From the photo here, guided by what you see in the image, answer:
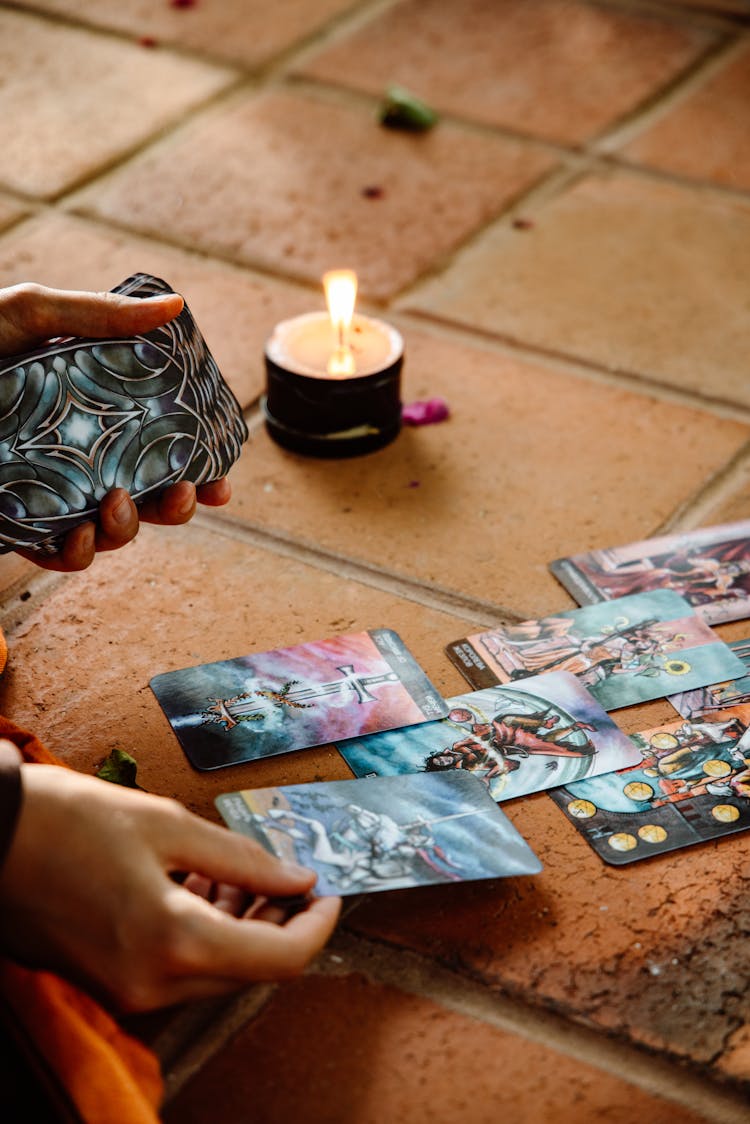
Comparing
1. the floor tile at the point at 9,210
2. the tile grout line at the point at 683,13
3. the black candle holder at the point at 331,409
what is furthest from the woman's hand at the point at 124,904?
the tile grout line at the point at 683,13

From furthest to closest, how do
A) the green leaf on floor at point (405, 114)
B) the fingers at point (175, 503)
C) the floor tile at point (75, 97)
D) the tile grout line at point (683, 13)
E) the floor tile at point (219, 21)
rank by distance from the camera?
the tile grout line at point (683, 13) → the floor tile at point (219, 21) → the green leaf on floor at point (405, 114) → the floor tile at point (75, 97) → the fingers at point (175, 503)

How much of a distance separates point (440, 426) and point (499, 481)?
137mm

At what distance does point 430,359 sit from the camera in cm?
175

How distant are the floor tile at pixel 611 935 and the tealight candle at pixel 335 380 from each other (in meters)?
0.62

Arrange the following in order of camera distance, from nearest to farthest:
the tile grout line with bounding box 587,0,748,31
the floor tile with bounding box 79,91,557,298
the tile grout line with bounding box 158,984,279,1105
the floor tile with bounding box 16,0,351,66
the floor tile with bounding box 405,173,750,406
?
the tile grout line with bounding box 158,984,279,1105 < the floor tile with bounding box 405,173,750,406 < the floor tile with bounding box 79,91,557,298 < the floor tile with bounding box 16,0,351,66 < the tile grout line with bounding box 587,0,748,31

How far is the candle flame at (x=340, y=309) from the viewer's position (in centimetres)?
151

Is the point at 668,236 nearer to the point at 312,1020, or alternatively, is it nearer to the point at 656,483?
the point at 656,483

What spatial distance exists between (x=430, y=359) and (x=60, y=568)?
724mm

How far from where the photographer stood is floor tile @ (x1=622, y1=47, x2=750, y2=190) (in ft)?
7.34

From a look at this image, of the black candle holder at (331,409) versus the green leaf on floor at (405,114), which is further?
the green leaf on floor at (405,114)

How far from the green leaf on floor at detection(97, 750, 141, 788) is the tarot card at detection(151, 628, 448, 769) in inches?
2.2

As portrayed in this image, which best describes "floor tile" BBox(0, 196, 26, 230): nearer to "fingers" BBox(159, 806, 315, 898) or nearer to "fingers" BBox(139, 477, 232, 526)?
"fingers" BBox(139, 477, 232, 526)

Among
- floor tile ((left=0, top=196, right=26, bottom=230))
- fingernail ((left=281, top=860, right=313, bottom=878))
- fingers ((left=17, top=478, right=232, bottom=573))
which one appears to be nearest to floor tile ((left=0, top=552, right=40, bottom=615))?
fingers ((left=17, top=478, right=232, bottom=573))

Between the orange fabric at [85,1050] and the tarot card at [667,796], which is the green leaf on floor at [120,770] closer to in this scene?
the orange fabric at [85,1050]
